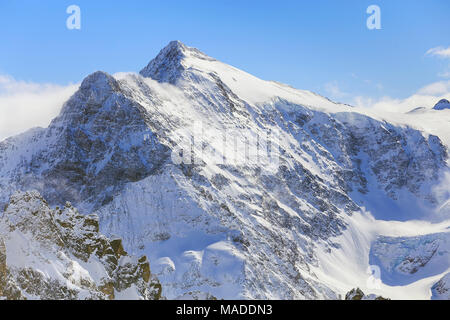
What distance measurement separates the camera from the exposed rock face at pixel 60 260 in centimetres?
10125

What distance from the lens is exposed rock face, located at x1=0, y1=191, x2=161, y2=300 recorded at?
332 feet

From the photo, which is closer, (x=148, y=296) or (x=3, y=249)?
(x=3, y=249)

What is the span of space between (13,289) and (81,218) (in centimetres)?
3643

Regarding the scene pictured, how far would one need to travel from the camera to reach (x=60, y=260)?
4412 inches
